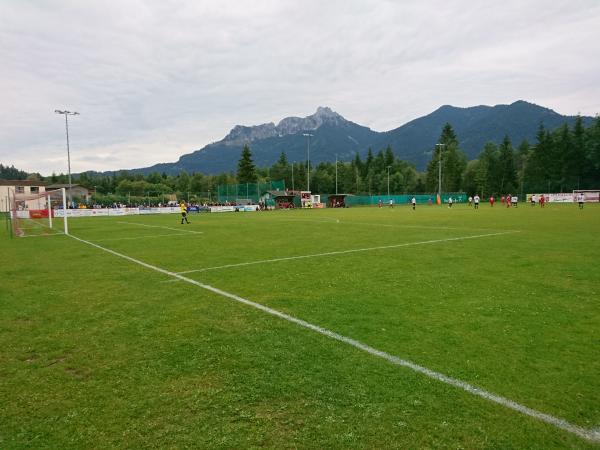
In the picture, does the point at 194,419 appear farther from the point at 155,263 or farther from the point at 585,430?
the point at 155,263

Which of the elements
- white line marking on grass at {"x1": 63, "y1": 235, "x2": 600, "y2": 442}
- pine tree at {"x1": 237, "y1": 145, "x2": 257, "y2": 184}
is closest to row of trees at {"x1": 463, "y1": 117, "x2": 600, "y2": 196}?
pine tree at {"x1": 237, "y1": 145, "x2": 257, "y2": 184}

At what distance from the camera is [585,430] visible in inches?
127

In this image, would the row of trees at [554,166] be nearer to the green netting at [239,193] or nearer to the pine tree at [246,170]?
the pine tree at [246,170]

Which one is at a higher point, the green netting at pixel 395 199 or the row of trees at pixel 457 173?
the row of trees at pixel 457 173

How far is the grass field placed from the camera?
328 centimetres

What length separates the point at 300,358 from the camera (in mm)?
4684

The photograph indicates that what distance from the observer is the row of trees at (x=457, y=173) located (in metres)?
82.2

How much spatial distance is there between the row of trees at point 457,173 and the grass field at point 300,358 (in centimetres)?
6238

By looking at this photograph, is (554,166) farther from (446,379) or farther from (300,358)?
(300,358)

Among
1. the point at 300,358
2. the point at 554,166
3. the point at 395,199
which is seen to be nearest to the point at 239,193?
the point at 395,199

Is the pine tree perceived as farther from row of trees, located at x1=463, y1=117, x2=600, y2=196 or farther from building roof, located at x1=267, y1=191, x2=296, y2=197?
row of trees, located at x1=463, y1=117, x2=600, y2=196

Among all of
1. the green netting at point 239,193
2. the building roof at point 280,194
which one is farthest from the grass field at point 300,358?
the building roof at point 280,194

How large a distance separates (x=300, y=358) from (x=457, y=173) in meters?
116

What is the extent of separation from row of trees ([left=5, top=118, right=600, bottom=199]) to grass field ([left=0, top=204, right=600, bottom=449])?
205ft
